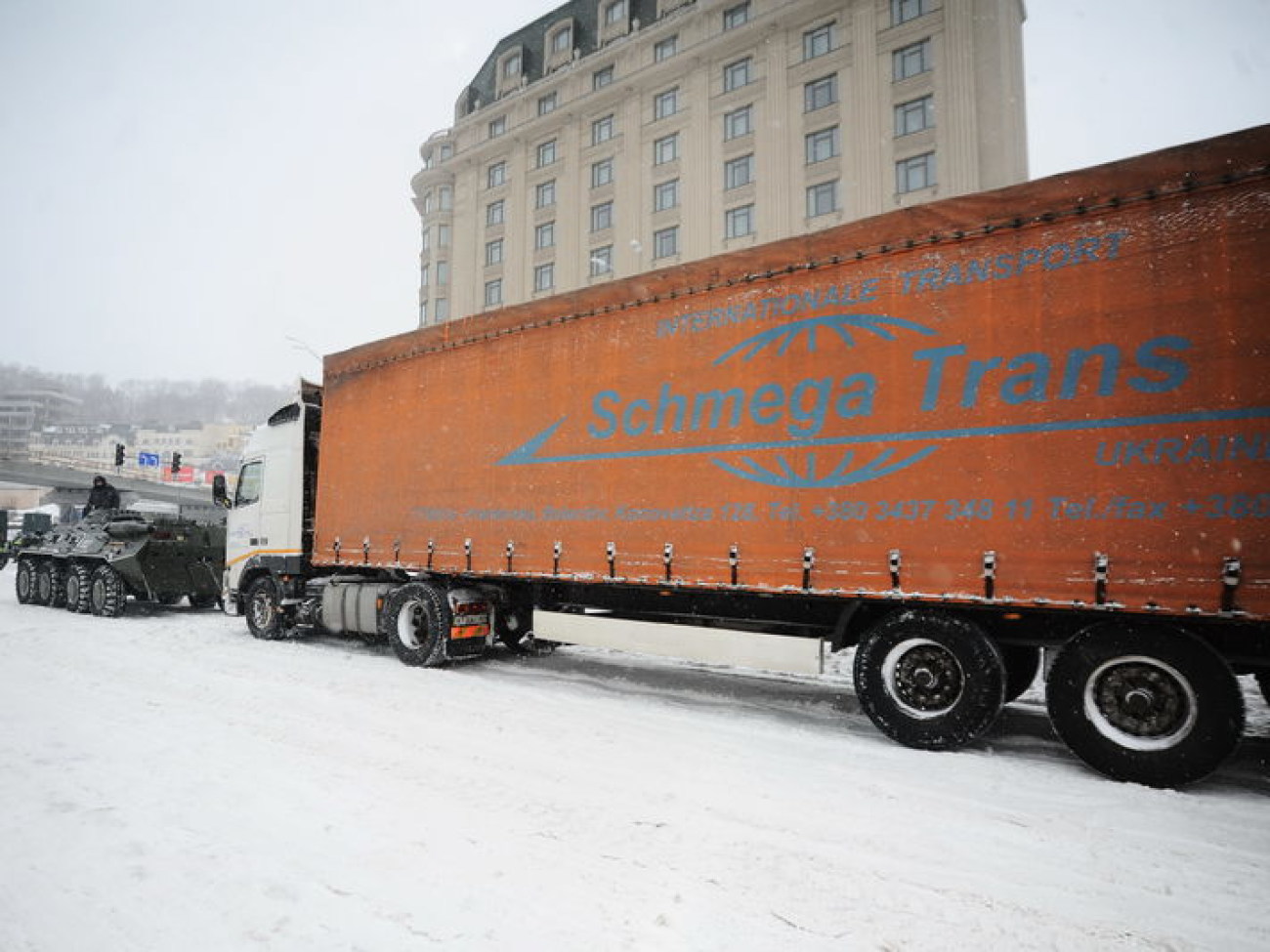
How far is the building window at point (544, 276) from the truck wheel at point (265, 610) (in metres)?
30.6

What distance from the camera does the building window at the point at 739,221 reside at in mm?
32062

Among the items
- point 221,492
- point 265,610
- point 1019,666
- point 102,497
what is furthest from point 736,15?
point 1019,666

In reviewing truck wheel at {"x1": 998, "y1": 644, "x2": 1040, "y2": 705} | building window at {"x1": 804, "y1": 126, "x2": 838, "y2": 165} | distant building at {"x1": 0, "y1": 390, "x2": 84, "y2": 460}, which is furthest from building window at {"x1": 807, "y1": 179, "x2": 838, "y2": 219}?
distant building at {"x1": 0, "y1": 390, "x2": 84, "y2": 460}

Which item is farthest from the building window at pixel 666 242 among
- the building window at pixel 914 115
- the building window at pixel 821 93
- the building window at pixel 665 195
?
the building window at pixel 914 115

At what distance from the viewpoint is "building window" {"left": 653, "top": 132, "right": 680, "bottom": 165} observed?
3512 cm

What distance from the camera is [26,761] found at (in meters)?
4.54

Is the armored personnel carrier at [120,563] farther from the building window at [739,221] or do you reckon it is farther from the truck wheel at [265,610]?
the building window at [739,221]

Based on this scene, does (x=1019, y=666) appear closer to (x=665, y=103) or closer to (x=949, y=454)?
(x=949, y=454)

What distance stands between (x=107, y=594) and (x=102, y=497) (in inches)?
138

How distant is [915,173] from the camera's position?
2791 cm

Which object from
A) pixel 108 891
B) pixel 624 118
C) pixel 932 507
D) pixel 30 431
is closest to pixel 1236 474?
pixel 932 507

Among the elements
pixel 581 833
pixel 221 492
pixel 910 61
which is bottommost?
pixel 581 833

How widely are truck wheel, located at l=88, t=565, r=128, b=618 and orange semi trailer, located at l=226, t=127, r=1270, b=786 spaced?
9.04 metres

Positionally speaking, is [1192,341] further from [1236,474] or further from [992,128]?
[992,128]
